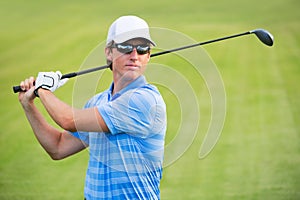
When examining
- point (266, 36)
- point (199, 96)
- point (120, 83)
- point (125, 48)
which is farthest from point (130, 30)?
point (199, 96)

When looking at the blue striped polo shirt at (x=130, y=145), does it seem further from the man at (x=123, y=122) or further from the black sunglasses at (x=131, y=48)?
the black sunglasses at (x=131, y=48)

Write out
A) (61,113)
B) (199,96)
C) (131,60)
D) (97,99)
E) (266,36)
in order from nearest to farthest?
1. (61,113)
2. (131,60)
3. (97,99)
4. (266,36)
5. (199,96)

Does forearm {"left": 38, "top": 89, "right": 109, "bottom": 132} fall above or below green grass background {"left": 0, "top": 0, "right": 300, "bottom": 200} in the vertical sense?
below

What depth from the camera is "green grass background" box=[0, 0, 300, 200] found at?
29.5 feet

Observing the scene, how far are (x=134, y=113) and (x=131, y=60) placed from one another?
1.02ft

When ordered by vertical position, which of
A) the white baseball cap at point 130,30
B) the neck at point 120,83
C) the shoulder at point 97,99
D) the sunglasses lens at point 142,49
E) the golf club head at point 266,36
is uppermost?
the golf club head at point 266,36

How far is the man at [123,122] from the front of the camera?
4.29 m

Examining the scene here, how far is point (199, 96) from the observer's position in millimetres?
13711

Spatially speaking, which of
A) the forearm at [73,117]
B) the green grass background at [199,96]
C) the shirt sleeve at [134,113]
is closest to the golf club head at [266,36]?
the shirt sleeve at [134,113]

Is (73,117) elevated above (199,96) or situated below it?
below

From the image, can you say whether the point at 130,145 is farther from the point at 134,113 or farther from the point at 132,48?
the point at 132,48

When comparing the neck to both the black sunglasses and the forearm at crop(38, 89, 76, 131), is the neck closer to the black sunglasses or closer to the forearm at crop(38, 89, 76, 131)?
the black sunglasses

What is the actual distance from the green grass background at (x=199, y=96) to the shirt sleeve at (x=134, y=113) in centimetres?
429

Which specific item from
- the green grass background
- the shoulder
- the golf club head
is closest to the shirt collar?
the shoulder
